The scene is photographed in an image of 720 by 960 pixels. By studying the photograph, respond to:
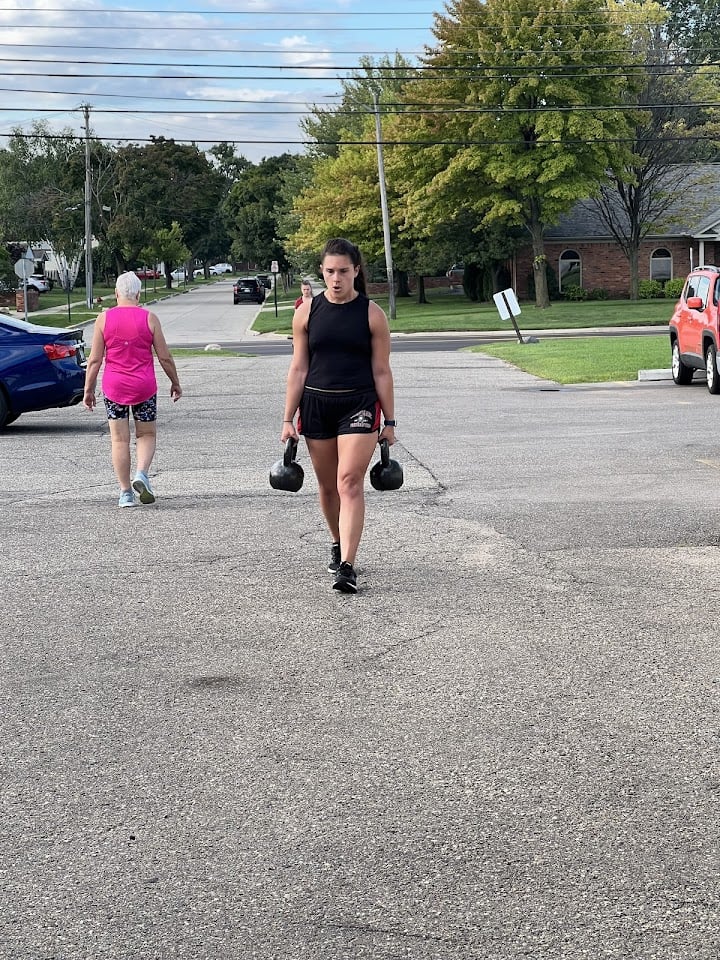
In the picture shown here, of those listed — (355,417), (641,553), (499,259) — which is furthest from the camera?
(499,259)

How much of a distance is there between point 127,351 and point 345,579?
429 centimetres

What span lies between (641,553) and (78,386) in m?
9.47

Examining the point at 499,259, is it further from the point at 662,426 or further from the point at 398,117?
the point at 662,426

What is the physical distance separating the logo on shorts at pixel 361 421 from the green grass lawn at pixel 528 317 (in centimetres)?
3914

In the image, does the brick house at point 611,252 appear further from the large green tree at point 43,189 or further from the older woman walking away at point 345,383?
the older woman walking away at point 345,383

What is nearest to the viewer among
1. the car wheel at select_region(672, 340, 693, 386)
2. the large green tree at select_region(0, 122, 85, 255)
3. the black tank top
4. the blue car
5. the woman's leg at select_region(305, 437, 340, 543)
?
the black tank top

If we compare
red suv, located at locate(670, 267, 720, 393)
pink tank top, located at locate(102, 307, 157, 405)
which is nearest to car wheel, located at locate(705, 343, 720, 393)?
red suv, located at locate(670, 267, 720, 393)

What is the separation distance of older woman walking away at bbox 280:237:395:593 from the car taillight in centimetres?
913

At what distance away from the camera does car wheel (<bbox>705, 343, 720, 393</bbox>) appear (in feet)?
65.7

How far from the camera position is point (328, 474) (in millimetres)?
8219

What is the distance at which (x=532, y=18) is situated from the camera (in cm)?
5431

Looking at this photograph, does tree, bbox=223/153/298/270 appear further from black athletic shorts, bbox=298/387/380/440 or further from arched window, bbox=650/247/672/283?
black athletic shorts, bbox=298/387/380/440

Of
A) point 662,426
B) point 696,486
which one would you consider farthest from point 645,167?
point 696,486

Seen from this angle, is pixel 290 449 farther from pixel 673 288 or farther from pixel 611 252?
pixel 611 252
